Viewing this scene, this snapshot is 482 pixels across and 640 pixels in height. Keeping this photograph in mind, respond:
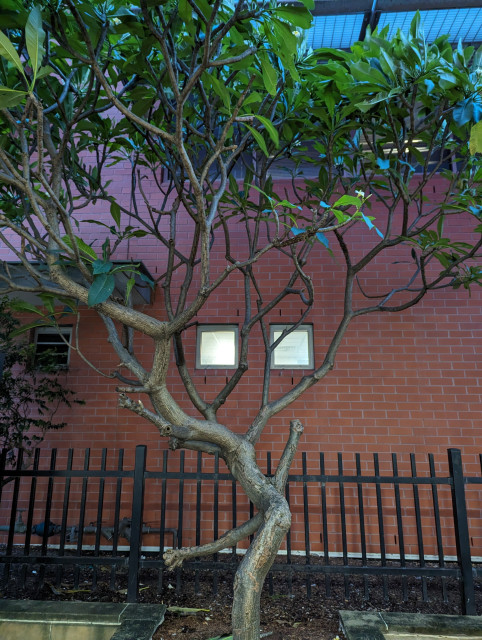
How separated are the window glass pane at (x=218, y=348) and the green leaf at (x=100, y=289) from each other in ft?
8.90

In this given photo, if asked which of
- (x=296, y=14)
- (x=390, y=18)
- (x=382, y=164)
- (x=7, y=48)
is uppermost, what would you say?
(x=390, y=18)

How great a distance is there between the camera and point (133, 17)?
84.0 inches

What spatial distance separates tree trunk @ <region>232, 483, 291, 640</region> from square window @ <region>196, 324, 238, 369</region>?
115 inches

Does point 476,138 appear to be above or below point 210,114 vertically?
below

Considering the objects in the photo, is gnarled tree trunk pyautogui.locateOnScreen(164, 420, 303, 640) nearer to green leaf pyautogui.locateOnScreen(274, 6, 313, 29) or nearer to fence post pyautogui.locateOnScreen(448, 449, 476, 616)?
fence post pyautogui.locateOnScreen(448, 449, 476, 616)

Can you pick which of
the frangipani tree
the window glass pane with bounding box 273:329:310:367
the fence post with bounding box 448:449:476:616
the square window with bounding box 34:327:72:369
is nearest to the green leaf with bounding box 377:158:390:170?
the frangipani tree

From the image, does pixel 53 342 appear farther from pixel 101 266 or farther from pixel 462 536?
pixel 462 536

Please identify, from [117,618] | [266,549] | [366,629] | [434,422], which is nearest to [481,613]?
[366,629]

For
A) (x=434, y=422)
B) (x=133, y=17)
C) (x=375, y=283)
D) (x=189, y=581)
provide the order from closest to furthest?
(x=133, y=17), (x=189, y=581), (x=434, y=422), (x=375, y=283)

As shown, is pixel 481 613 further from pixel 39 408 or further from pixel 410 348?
pixel 39 408

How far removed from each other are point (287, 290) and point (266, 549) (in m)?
1.88

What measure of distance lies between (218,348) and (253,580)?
315cm

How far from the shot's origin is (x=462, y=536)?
2896mm

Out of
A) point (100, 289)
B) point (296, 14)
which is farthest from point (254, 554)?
point (296, 14)
